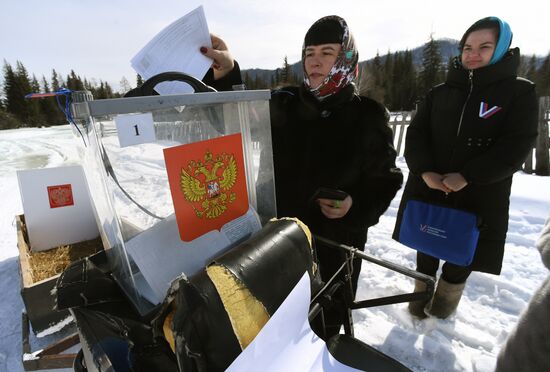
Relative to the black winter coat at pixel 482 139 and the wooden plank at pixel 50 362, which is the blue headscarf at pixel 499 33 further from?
the wooden plank at pixel 50 362

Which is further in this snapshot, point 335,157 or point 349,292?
point 335,157

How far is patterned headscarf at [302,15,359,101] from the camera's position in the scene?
112 cm

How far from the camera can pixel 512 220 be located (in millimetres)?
3439

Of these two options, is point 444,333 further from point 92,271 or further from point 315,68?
point 92,271

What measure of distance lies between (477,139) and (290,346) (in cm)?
180

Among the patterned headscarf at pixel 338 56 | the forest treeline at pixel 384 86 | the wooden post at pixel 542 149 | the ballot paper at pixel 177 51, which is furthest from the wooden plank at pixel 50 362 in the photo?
the forest treeline at pixel 384 86

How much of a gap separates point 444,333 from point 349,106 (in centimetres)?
174

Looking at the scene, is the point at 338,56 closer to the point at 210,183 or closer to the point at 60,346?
the point at 210,183

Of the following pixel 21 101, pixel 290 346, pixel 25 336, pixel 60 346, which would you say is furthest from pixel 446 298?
pixel 21 101

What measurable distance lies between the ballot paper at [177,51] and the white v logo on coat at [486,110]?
1.65m

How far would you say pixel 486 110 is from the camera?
5.53 ft

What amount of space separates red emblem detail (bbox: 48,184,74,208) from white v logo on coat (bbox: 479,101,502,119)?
8.94 ft

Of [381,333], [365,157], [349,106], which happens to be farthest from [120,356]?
[381,333]

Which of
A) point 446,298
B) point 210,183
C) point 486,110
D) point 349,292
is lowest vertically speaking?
point 446,298
